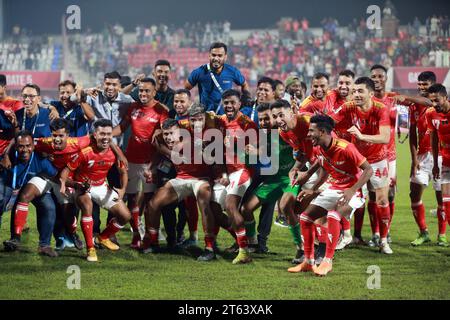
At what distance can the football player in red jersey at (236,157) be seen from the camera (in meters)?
8.21

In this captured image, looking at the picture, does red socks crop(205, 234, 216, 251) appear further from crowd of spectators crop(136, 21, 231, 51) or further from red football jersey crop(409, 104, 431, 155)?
crowd of spectators crop(136, 21, 231, 51)

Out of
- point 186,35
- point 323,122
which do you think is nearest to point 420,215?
point 323,122

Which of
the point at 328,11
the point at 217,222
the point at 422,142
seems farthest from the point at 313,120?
the point at 328,11

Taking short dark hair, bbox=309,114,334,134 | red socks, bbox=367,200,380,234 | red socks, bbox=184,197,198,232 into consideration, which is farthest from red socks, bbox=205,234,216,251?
red socks, bbox=367,200,380,234

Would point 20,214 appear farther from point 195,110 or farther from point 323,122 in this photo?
point 323,122

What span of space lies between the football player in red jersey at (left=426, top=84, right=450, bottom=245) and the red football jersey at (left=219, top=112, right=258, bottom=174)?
213cm

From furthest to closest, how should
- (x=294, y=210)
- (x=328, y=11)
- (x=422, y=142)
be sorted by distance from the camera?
(x=328, y=11) < (x=422, y=142) < (x=294, y=210)

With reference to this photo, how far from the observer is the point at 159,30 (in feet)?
128

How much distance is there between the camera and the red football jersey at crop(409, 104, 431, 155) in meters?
9.63

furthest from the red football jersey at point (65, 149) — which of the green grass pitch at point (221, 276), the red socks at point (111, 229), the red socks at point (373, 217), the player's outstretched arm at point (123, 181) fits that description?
the red socks at point (373, 217)

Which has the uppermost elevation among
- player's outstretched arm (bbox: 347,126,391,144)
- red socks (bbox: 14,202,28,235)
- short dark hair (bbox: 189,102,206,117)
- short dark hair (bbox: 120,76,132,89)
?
short dark hair (bbox: 120,76,132,89)

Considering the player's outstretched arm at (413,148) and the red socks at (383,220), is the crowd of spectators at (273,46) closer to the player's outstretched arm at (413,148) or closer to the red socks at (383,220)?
the player's outstretched arm at (413,148)

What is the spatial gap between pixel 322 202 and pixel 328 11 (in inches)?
1271
